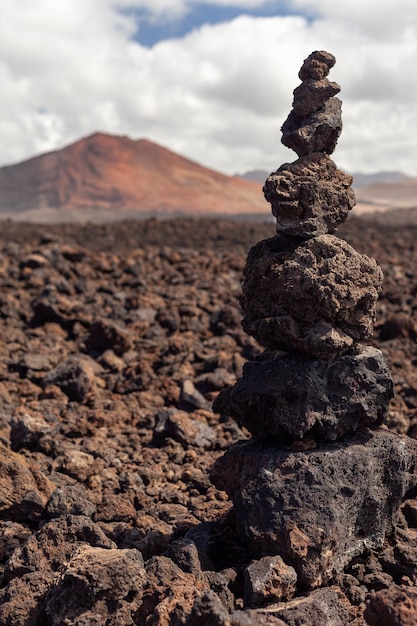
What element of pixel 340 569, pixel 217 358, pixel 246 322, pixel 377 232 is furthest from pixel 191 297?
pixel 377 232

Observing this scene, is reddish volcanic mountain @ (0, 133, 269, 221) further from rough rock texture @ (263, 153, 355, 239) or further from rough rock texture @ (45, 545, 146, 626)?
rough rock texture @ (45, 545, 146, 626)

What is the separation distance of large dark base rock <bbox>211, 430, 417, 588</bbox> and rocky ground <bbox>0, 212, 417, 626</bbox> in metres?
0.13

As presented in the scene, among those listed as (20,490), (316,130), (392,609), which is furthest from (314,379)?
(20,490)

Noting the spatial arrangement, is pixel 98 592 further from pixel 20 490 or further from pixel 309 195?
pixel 309 195

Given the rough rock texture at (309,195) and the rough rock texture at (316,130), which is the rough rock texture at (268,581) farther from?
the rough rock texture at (316,130)

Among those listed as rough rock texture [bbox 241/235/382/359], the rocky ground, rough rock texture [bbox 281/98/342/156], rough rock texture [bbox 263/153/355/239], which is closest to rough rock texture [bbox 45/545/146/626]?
the rocky ground

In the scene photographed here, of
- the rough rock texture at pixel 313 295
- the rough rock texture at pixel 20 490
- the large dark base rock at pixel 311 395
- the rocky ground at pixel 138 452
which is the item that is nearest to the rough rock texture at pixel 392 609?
the rocky ground at pixel 138 452

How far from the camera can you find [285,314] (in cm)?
384

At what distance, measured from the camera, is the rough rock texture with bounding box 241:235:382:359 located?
373cm

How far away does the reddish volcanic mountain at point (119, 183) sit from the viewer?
74.8m

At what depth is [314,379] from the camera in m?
3.75

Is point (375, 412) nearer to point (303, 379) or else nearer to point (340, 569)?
point (303, 379)

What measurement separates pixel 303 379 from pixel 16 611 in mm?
1837

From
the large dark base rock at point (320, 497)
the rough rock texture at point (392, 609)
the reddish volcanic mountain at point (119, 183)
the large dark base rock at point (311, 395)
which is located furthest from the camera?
the reddish volcanic mountain at point (119, 183)
